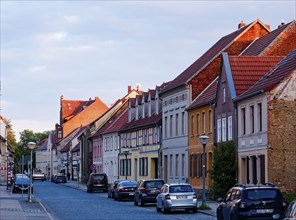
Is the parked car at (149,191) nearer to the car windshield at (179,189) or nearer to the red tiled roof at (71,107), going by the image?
the car windshield at (179,189)

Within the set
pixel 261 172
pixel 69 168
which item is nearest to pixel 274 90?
pixel 261 172

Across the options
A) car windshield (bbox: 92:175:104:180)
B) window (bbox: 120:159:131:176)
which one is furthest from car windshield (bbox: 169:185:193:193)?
window (bbox: 120:159:131:176)

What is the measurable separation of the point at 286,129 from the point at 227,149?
17.9ft

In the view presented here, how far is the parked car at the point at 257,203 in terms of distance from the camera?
81.4ft

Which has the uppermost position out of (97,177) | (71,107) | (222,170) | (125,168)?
(71,107)

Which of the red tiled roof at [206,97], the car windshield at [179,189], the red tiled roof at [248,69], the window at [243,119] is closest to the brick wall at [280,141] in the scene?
the window at [243,119]

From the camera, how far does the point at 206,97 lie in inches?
2106

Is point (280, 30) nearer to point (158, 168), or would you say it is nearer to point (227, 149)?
point (227, 149)

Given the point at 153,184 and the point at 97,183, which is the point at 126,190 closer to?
the point at 153,184

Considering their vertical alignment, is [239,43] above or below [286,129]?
above

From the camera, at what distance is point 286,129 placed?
129ft

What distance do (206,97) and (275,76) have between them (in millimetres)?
11976

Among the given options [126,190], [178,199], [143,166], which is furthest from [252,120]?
[143,166]

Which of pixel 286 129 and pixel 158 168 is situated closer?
pixel 286 129
